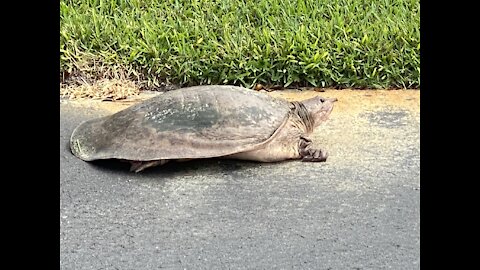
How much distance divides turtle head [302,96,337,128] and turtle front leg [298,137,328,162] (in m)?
0.33

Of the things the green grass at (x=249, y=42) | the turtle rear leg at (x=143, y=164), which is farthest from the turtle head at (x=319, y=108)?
the turtle rear leg at (x=143, y=164)

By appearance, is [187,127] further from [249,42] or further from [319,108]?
[249,42]

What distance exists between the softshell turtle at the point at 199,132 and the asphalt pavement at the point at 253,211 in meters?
0.09

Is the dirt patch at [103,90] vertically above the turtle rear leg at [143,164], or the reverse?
the turtle rear leg at [143,164]

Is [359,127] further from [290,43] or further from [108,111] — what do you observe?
[108,111]

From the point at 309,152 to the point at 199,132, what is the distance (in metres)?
0.64

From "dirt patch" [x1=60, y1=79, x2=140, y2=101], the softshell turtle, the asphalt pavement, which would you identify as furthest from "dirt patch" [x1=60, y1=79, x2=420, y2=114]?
the softshell turtle

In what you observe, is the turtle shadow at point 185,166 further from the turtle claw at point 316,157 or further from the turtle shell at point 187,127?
the turtle claw at point 316,157

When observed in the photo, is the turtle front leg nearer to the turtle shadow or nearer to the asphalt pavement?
the asphalt pavement

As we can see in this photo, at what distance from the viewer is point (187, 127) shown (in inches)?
158

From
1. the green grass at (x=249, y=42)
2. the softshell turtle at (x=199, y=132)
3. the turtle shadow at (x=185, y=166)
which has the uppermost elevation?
the softshell turtle at (x=199, y=132)

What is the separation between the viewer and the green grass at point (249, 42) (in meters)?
5.36

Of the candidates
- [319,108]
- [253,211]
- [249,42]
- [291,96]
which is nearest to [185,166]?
[253,211]

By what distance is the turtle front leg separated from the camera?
13.6ft
